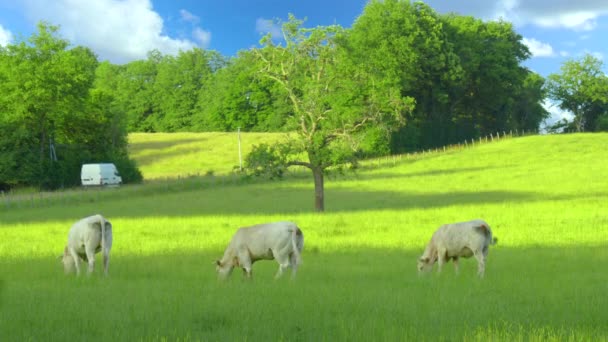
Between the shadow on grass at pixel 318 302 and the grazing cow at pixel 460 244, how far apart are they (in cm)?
45

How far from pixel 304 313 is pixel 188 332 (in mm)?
2593

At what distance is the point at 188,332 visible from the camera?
9.55 m

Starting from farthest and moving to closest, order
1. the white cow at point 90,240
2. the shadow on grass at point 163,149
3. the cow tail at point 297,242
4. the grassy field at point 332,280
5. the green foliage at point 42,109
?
the shadow on grass at point 163,149
the green foliage at point 42,109
the white cow at point 90,240
the cow tail at point 297,242
the grassy field at point 332,280

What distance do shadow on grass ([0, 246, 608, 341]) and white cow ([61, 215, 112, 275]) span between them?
568 millimetres

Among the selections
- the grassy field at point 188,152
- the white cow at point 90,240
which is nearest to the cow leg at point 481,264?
the white cow at point 90,240

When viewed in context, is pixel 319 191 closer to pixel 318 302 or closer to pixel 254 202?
pixel 254 202

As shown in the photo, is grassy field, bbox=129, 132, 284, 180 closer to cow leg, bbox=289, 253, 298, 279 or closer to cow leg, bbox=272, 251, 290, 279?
cow leg, bbox=289, 253, 298, 279

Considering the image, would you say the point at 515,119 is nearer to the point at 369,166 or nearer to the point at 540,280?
the point at 369,166

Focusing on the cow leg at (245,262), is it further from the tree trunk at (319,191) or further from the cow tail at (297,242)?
the tree trunk at (319,191)

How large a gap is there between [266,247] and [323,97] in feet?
Result: 84.9

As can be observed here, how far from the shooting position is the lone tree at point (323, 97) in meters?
40.6

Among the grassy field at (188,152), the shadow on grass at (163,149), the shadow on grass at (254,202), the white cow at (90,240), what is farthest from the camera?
the shadow on grass at (163,149)

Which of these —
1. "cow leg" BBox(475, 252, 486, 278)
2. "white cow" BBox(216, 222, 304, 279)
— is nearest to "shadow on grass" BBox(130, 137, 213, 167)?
"white cow" BBox(216, 222, 304, 279)

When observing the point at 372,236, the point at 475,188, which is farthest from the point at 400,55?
the point at 372,236
